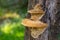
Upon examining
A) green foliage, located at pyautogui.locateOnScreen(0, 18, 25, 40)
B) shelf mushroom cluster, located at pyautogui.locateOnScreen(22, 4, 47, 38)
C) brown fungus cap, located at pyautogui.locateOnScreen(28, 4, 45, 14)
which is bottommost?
green foliage, located at pyautogui.locateOnScreen(0, 18, 25, 40)

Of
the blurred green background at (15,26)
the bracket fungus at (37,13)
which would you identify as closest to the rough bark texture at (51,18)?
the bracket fungus at (37,13)

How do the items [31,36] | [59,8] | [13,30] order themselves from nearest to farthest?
[59,8] < [31,36] < [13,30]

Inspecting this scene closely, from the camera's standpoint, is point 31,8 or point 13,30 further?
point 13,30

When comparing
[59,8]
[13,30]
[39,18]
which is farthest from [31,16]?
[13,30]

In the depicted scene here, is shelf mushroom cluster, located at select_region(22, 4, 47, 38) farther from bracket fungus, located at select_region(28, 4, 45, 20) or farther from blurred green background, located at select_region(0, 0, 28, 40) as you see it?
blurred green background, located at select_region(0, 0, 28, 40)

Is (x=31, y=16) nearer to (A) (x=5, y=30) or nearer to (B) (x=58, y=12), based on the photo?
(B) (x=58, y=12)

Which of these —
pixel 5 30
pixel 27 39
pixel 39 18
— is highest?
pixel 39 18

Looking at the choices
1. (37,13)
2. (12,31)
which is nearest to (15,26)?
(12,31)

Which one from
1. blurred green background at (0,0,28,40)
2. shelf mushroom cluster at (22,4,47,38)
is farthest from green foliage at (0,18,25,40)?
shelf mushroom cluster at (22,4,47,38)
